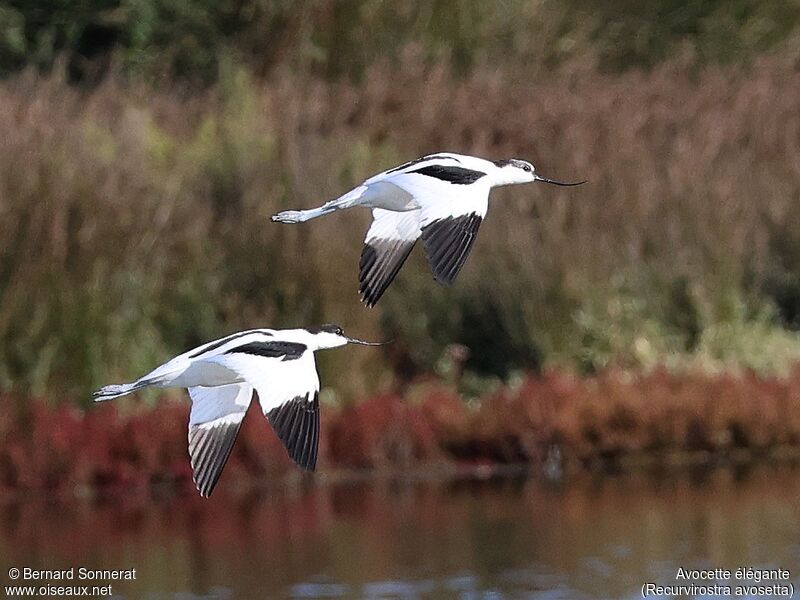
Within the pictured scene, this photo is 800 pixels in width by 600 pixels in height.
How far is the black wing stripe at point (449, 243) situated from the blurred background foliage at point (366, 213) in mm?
5002

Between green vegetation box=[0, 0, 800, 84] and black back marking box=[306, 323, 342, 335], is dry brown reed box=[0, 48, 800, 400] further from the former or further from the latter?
black back marking box=[306, 323, 342, 335]

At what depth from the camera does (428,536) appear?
31.6 ft

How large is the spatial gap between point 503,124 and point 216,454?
900cm

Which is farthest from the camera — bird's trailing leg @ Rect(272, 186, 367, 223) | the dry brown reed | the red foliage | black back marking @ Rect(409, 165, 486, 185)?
the dry brown reed

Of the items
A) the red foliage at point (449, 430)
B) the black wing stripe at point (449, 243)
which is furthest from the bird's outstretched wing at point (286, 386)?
the red foliage at point (449, 430)

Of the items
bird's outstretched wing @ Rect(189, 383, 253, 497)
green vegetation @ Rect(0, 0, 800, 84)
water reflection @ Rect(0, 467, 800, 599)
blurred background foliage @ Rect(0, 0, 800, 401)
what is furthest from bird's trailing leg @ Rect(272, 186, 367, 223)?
green vegetation @ Rect(0, 0, 800, 84)

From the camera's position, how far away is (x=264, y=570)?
29.8 feet

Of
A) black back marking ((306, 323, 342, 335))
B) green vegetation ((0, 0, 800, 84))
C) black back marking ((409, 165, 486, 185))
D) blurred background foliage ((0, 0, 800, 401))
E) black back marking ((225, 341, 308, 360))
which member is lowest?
black back marking ((225, 341, 308, 360))

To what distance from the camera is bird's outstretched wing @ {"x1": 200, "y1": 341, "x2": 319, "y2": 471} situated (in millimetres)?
5715

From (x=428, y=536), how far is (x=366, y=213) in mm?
2841

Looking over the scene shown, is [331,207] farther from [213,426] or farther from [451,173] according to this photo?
[213,426]

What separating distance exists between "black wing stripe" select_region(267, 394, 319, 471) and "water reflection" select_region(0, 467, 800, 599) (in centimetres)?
282

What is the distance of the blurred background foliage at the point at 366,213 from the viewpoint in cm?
1117

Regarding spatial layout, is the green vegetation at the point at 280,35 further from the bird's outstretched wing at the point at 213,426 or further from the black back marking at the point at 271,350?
the black back marking at the point at 271,350
